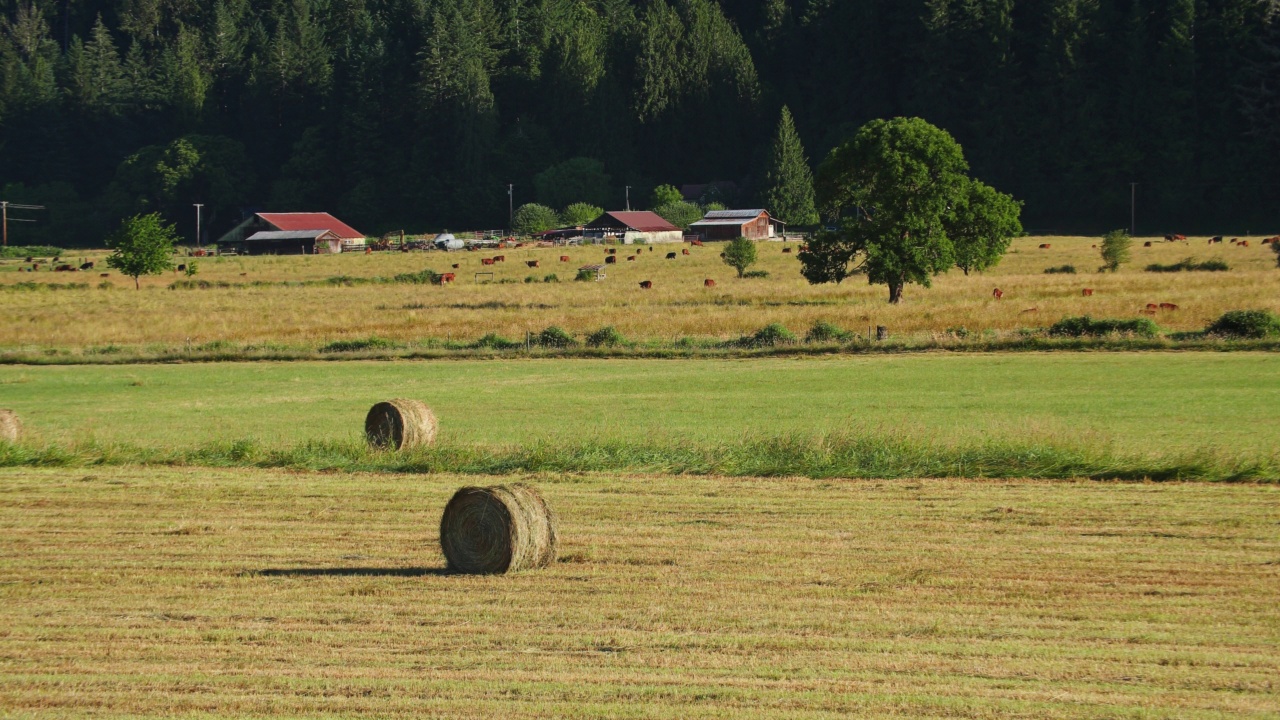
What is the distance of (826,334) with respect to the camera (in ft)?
147

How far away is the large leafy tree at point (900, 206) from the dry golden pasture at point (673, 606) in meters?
36.7

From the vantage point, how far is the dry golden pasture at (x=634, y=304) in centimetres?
4988

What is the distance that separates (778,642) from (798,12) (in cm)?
16997

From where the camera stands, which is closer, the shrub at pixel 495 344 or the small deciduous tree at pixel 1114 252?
the shrub at pixel 495 344

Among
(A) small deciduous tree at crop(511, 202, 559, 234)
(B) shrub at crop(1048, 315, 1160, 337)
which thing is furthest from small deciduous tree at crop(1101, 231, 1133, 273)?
(A) small deciduous tree at crop(511, 202, 559, 234)

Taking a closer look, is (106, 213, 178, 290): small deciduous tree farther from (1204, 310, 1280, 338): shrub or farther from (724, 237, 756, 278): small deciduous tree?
(1204, 310, 1280, 338): shrub

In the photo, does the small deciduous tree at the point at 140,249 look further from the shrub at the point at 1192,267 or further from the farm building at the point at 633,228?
the shrub at the point at 1192,267

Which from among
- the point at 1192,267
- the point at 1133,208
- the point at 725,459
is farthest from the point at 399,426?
the point at 1133,208

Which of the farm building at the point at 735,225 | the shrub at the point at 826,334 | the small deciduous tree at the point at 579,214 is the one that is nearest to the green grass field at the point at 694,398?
the shrub at the point at 826,334

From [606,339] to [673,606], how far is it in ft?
108

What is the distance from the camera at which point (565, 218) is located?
141 m

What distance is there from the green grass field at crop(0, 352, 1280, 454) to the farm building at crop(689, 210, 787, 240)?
86.1 m

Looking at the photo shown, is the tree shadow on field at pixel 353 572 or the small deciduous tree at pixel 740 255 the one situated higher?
the small deciduous tree at pixel 740 255

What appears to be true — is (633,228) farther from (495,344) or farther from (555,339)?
(495,344)
